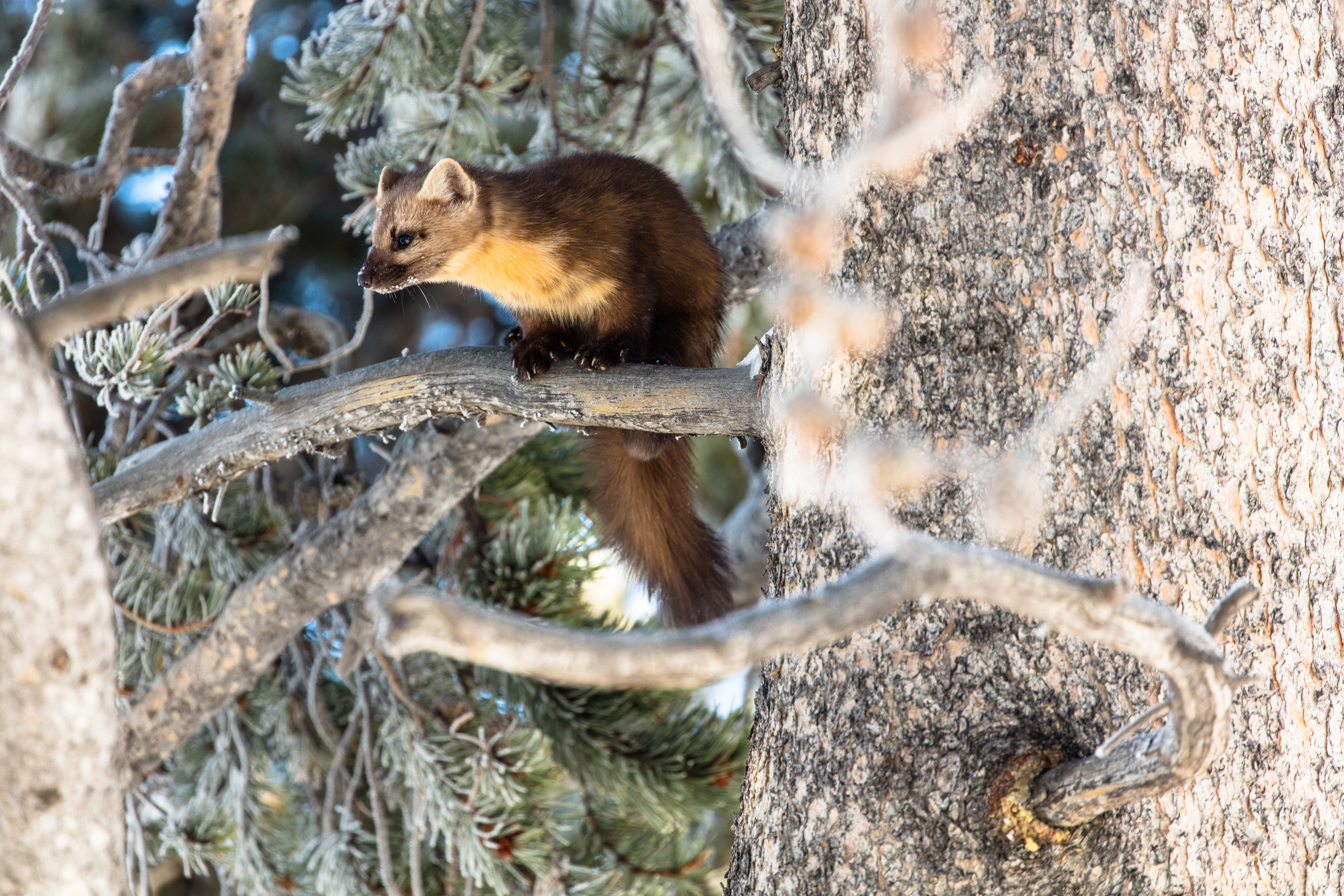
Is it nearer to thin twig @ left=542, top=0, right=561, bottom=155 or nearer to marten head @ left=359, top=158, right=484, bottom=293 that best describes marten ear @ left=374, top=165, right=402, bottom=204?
marten head @ left=359, top=158, right=484, bottom=293

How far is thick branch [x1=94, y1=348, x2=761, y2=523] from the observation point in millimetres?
1795

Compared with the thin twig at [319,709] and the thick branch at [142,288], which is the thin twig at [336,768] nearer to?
the thin twig at [319,709]

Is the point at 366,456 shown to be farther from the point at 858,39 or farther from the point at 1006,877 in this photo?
the point at 1006,877

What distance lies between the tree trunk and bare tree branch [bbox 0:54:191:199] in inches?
77.6

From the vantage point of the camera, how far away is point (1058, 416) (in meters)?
1.37

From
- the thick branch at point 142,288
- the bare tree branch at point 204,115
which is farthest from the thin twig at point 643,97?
the thick branch at point 142,288

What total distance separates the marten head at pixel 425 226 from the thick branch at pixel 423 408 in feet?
1.98

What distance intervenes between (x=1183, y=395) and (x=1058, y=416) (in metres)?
0.15

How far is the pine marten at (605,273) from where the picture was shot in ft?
8.23

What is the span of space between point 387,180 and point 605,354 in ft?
2.75

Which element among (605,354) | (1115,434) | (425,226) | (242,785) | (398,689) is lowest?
(242,785)

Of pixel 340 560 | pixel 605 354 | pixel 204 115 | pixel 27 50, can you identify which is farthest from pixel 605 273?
pixel 27 50

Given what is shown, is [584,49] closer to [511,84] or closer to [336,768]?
[511,84]

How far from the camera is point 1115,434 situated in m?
1.37
